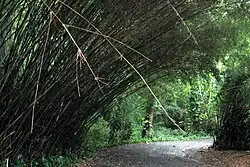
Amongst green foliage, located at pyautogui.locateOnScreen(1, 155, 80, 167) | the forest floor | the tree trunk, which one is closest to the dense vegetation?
green foliage, located at pyautogui.locateOnScreen(1, 155, 80, 167)

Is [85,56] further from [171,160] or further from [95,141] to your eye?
[95,141]

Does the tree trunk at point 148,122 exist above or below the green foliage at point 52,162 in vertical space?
above

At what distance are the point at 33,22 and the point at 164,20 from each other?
1550 mm

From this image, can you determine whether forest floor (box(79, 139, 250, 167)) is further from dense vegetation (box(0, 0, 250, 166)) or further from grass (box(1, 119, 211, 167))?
dense vegetation (box(0, 0, 250, 166))

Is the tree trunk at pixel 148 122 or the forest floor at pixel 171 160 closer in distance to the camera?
the forest floor at pixel 171 160

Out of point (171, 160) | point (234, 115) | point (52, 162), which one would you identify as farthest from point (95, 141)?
point (52, 162)

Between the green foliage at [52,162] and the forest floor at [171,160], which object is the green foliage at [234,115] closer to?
the forest floor at [171,160]

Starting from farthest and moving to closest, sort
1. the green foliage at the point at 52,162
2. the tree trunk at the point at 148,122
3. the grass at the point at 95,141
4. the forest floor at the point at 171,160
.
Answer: the tree trunk at the point at 148,122
the forest floor at the point at 171,160
the grass at the point at 95,141
the green foliage at the point at 52,162

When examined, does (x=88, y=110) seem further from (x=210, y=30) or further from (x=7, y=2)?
(x=7, y=2)

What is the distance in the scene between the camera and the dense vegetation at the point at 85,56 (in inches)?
125

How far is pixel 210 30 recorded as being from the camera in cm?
623

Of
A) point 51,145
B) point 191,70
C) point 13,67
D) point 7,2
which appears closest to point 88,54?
point 13,67

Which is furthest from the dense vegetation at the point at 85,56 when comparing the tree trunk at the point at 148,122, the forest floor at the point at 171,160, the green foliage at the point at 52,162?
the tree trunk at the point at 148,122

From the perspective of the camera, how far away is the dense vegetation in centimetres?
318
